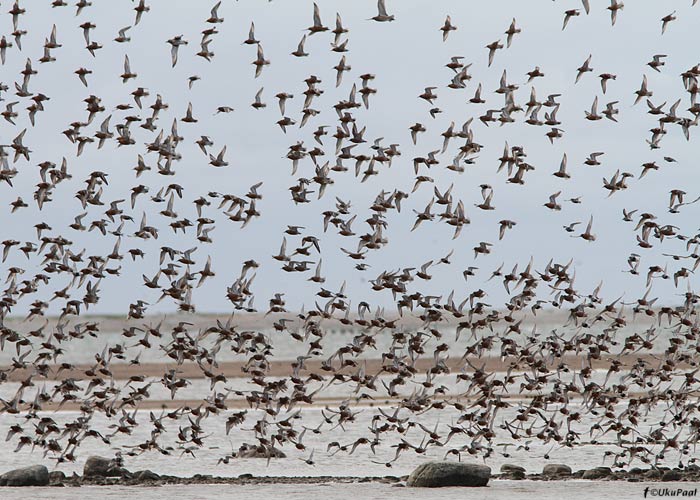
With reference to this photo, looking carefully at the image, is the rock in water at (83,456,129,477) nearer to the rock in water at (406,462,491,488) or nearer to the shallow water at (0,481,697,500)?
the shallow water at (0,481,697,500)

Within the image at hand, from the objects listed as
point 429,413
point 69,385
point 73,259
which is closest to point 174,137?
point 73,259

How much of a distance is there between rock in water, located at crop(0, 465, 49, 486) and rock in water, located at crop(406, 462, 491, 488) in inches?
349

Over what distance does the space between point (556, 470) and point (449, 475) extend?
12.9 ft

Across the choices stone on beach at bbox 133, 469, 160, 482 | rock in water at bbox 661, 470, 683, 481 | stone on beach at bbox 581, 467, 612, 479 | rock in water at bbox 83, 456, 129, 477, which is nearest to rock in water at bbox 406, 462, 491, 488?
stone on beach at bbox 581, 467, 612, 479

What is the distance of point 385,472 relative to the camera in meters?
36.5

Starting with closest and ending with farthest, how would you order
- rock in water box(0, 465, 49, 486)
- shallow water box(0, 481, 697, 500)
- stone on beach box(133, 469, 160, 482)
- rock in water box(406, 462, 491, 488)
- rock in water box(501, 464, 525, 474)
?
shallow water box(0, 481, 697, 500) → rock in water box(406, 462, 491, 488) → rock in water box(0, 465, 49, 486) → stone on beach box(133, 469, 160, 482) → rock in water box(501, 464, 525, 474)

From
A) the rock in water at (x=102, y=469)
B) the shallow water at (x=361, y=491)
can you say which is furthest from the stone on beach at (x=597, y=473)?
the rock in water at (x=102, y=469)

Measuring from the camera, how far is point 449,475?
31.7 meters

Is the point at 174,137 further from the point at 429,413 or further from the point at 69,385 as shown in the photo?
the point at 429,413

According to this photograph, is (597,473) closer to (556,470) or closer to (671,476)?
(556,470)

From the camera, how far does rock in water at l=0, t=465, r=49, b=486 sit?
32656 millimetres

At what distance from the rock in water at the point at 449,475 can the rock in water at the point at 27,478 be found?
29.0ft

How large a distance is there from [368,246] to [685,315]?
26.9ft

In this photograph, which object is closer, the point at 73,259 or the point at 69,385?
the point at 69,385
